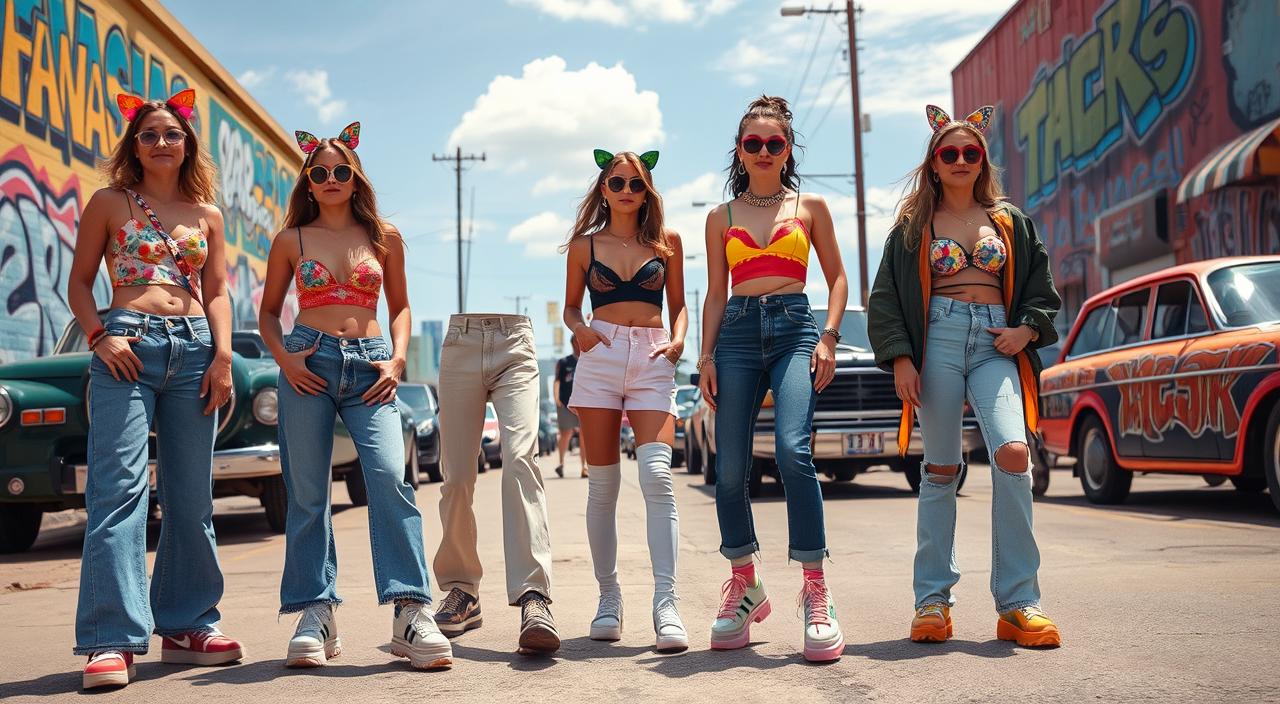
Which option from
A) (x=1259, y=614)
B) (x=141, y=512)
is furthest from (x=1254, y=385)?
(x=141, y=512)

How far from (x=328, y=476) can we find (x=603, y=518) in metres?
1.06

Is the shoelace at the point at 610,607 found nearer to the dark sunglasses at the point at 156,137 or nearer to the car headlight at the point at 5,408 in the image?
the dark sunglasses at the point at 156,137

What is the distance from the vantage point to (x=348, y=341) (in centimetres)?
440

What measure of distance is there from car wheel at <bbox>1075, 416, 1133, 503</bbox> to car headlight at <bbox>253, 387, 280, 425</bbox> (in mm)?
6314

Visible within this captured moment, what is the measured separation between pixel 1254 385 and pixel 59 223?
14942mm

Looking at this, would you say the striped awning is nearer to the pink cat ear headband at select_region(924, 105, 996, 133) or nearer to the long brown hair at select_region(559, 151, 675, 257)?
the pink cat ear headband at select_region(924, 105, 996, 133)

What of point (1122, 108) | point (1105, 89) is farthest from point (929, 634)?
point (1105, 89)

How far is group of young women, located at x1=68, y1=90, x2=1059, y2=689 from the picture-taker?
4.24 metres

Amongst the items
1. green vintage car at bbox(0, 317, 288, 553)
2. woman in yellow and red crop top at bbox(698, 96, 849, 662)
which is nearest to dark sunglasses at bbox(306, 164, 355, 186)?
woman in yellow and red crop top at bbox(698, 96, 849, 662)

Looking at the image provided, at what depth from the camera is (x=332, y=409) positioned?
4434 mm

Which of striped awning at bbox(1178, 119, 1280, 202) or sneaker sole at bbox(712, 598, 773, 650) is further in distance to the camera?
striped awning at bbox(1178, 119, 1280, 202)

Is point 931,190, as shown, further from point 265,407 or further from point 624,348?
point 265,407

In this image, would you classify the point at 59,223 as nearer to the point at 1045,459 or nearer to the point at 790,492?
the point at 1045,459

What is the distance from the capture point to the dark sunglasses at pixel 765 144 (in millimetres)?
4641
